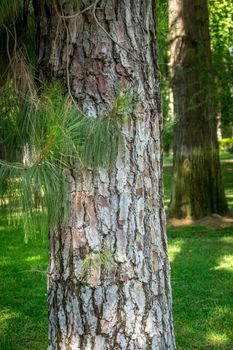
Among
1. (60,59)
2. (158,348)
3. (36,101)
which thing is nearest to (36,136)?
(36,101)

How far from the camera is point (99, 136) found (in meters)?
2.74

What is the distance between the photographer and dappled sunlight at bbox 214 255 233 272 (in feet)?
24.2

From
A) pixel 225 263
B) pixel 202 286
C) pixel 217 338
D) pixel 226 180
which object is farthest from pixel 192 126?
pixel 226 180

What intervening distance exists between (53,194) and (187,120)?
7.94 m

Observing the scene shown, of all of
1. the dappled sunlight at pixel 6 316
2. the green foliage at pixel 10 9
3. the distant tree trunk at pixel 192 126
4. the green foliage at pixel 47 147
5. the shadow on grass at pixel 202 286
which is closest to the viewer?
the green foliage at pixel 47 147

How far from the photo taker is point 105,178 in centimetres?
294

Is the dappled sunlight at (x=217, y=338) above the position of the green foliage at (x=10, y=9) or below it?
below

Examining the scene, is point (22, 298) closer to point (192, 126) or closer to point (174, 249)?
point (174, 249)

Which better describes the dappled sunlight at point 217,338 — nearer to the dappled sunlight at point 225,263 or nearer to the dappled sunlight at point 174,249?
the dappled sunlight at point 225,263

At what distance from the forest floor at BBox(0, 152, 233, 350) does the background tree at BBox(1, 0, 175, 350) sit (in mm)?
342

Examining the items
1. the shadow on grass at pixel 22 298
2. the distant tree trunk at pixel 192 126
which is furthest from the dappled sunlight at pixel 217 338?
the distant tree trunk at pixel 192 126

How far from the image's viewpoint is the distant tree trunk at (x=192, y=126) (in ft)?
34.0

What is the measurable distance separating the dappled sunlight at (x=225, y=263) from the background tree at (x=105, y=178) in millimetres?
4423

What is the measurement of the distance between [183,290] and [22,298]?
1.64m
